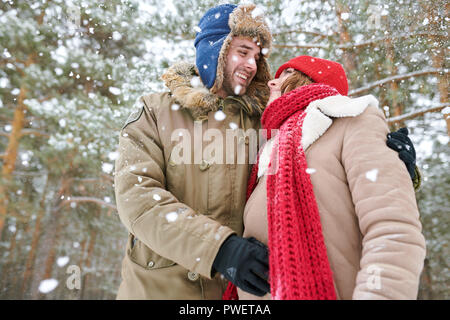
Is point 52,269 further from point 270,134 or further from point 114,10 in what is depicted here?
point 270,134

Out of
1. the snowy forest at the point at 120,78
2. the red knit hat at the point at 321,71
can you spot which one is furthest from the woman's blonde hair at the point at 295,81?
the snowy forest at the point at 120,78

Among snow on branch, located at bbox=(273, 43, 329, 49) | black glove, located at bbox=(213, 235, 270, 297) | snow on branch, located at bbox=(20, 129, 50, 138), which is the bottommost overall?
black glove, located at bbox=(213, 235, 270, 297)

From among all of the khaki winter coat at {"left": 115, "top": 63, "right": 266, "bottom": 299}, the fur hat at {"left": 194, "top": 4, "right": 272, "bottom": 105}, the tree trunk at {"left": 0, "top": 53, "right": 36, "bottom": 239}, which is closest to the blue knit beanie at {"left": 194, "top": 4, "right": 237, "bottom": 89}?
the fur hat at {"left": 194, "top": 4, "right": 272, "bottom": 105}

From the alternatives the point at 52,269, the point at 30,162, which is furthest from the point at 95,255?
the point at 30,162

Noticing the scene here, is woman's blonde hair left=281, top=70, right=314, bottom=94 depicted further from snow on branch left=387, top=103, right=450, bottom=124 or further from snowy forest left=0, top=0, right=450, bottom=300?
snow on branch left=387, top=103, right=450, bottom=124

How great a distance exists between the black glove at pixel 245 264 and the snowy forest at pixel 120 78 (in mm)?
1003

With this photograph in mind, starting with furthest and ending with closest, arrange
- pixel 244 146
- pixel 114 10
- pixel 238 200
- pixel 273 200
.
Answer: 1. pixel 114 10
2. pixel 244 146
3. pixel 238 200
4. pixel 273 200

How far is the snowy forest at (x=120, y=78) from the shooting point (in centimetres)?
419

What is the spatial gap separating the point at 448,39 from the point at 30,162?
934 cm

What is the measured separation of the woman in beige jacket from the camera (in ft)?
3.36

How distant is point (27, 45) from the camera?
21.1 ft

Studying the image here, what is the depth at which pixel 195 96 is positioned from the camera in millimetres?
1851

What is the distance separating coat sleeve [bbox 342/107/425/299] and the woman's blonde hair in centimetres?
58

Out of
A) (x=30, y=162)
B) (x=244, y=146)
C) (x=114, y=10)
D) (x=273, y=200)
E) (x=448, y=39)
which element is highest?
(x=114, y=10)
